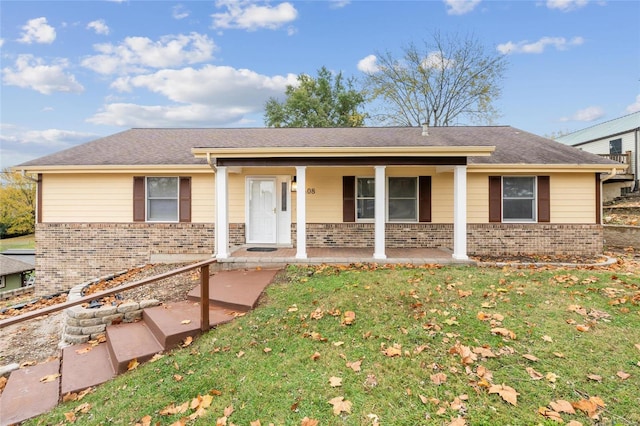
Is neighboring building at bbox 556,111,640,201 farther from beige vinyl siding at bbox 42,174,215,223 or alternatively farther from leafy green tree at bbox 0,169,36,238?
leafy green tree at bbox 0,169,36,238

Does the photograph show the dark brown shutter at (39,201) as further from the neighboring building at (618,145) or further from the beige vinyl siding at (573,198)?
the neighboring building at (618,145)

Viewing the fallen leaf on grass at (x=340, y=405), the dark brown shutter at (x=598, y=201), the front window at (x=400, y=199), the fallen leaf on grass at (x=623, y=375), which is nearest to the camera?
the fallen leaf on grass at (x=340, y=405)

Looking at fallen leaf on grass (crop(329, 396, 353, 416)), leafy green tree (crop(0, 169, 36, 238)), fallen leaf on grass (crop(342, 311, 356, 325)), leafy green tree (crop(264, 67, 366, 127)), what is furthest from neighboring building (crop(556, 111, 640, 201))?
leafy green tree (crop(0, 169, 36, 238))

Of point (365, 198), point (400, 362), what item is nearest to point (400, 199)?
point (365, 198)

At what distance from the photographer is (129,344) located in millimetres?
4016

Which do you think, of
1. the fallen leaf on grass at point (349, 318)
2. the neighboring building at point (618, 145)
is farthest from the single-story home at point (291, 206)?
the neighboring building at point (618, 145)

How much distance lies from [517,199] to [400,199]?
347cm

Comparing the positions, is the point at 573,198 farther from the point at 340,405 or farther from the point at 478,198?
the point at 340,405

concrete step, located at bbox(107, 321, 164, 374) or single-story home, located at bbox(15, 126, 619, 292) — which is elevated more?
single-story home, located at bbox(15, 126, 619, 292)

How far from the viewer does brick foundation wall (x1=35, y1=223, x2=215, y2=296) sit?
9195 millimetres

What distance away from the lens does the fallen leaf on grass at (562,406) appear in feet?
7.92

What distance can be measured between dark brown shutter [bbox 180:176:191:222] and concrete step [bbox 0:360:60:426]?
5805mm

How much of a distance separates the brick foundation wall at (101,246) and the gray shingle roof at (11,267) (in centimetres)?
864

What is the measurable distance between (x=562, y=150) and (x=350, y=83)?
72.8ft
